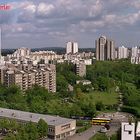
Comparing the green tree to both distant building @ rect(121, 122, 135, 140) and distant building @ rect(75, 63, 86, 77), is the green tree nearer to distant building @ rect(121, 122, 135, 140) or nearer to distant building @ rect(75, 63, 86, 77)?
distant building @ rect(121, 122, 135, 140)

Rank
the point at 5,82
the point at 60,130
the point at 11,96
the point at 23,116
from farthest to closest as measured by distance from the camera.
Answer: the point at 5,82
the point at 11,96
the point at 23,116
the point at 60,130

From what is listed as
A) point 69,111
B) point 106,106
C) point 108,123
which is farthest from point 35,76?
point 108,123

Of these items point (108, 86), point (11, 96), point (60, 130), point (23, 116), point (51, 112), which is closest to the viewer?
point (60, 130)

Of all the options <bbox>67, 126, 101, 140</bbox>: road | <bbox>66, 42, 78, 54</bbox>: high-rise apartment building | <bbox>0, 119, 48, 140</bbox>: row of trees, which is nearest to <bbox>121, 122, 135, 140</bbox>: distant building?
<bbox>0, 119, 48, 140</bbox>: row of trees

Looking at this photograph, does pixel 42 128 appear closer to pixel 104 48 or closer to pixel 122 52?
pixel 104 48

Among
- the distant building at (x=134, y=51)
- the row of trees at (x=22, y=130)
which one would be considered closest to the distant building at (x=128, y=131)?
the row of trees at (x=22, y=130)

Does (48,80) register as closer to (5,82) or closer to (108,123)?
(5,82)
